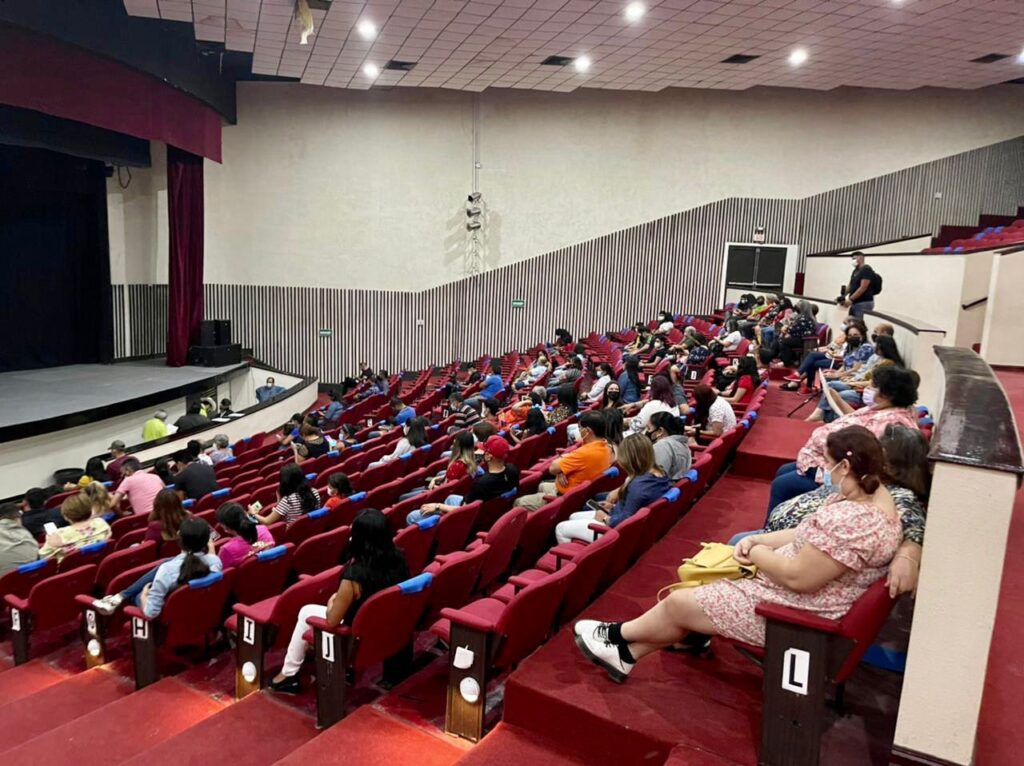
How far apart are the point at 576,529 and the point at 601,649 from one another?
4.17ft

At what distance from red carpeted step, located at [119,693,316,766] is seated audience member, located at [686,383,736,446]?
3.28 metres

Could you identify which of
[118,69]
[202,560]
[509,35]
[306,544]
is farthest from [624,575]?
[118,69]

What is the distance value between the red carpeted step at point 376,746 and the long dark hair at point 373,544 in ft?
1.82

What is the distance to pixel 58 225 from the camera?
14.2 meters

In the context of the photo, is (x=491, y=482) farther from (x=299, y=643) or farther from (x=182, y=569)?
(x=182, y=569)

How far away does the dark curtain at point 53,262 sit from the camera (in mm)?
13508

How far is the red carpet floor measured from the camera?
2.03m

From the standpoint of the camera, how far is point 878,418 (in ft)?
11.4

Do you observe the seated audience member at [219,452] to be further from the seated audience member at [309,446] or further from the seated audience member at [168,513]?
the seated audience member at [168,513]

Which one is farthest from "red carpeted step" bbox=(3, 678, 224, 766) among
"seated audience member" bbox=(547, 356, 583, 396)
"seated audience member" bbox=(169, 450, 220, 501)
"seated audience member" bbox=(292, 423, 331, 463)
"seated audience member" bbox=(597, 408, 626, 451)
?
"seated audience member" bbox=(547, 356, 583, 396)

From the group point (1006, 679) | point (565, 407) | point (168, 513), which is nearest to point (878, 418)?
point (1006, 679)

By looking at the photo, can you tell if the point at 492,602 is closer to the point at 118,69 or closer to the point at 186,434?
the point at 186,434

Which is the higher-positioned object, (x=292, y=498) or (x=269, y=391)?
(x=292, y=498)

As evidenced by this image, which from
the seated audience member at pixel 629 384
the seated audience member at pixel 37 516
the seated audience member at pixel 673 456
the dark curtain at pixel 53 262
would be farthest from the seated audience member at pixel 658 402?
the dark curtain at pixel 53 262
